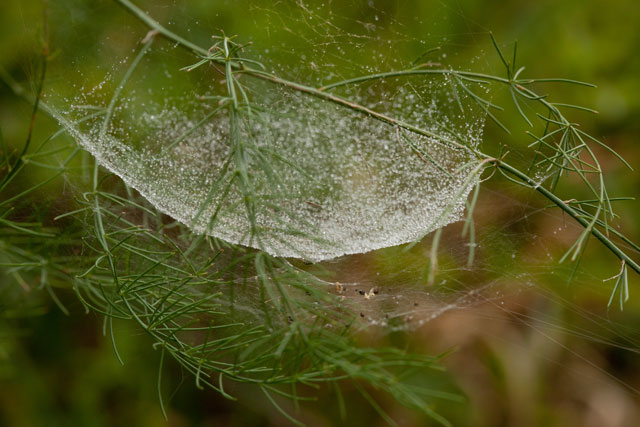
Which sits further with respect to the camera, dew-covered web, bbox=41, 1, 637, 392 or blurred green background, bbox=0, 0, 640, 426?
blurred green background, bbox=0, 0, 640, 426

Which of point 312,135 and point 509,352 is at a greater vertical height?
point 312,135

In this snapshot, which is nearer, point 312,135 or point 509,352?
point 312,135

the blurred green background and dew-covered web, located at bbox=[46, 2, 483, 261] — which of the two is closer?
dew-covered web, located at bbox=[46, 2, 483, 261]

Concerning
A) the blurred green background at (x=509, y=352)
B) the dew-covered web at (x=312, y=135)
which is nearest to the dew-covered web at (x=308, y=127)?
the dew-covered web at (x=312, y=135)

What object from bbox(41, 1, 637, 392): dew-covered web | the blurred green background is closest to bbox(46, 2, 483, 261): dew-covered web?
bbox(41, 1, 637, 392): dew-covered web

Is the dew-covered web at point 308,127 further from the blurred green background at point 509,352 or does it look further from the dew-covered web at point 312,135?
the blurred green background at point 509,352

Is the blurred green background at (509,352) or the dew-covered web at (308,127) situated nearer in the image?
the dew-covered web at (308,127)

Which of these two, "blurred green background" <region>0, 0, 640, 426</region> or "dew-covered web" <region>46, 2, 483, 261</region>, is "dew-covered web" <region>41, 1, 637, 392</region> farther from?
"blurred green background" <region>0, 0, 640, 426</region>

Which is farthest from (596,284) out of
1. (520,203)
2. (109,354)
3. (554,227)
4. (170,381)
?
(109,354)

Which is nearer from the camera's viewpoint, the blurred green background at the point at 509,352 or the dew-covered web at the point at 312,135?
the dew-covered web at the point at 312,135

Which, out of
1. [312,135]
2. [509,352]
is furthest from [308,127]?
[509,352]

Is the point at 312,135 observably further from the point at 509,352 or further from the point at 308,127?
the point at 509,352

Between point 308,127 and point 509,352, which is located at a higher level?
point 308,127
